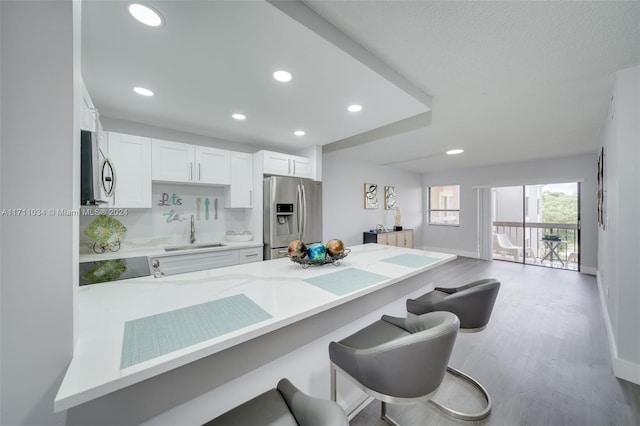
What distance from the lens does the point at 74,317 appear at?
0.71 metres

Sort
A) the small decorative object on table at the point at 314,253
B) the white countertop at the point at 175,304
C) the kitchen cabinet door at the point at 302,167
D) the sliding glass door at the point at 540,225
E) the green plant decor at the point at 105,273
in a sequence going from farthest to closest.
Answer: the sliding glass door at the point at 540,225
the kitchen cabinet door at the point at 302,167
the small decorative object on table at the point at 314,253
the green plant decor at the point at 105,273
the white countertop at the point at 175,304

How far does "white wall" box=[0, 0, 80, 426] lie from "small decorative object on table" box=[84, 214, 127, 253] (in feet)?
8.11

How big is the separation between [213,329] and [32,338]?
458 millimetres

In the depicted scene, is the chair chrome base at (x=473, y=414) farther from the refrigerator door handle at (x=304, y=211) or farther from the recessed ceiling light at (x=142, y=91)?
the recessed ceiling light at (x=142, y=91)

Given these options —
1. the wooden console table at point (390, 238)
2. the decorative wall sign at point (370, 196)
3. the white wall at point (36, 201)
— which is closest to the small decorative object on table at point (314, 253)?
the white wall at point (36, 201)

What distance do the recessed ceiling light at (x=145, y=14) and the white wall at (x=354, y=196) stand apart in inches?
140

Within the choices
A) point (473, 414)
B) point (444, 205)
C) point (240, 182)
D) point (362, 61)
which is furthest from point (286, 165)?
point (444, 205)

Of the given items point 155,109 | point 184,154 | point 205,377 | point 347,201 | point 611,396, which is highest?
point 155,109

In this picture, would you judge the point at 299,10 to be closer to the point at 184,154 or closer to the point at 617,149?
the point at 184,154

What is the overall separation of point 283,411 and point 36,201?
999 millimetres

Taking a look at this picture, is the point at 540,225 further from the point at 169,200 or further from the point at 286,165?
the point at 169,200

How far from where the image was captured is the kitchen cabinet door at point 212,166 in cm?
298

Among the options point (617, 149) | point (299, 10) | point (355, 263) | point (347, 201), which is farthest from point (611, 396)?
point (347, 201)

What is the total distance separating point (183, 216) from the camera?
10.5 ft
